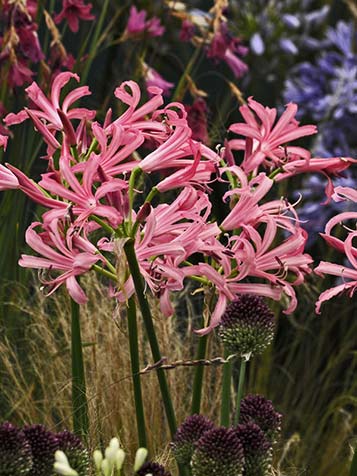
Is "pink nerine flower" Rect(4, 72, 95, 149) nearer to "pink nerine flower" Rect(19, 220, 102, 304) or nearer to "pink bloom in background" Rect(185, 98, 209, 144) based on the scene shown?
"pink nerine flower" Rect(19, 220, 102, 304)

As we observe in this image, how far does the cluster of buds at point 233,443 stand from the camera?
1148 millimetres

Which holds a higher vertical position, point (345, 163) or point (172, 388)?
point (345, 163)

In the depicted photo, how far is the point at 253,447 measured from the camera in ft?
3.98

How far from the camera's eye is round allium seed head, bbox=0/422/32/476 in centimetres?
112

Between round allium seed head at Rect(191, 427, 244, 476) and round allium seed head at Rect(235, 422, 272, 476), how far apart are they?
0.15ft

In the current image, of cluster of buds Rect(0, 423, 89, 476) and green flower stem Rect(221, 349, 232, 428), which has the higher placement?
cluster of buds Rect(0, 423, 89, 476)

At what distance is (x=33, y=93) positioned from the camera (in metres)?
1.39

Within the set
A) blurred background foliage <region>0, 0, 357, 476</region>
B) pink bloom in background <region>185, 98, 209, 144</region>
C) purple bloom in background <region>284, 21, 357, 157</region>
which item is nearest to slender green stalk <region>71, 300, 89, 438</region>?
blurred background foliage <region>0, 0, 357, 476</region>

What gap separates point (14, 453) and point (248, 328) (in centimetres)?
31

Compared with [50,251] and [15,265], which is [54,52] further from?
[50,251]

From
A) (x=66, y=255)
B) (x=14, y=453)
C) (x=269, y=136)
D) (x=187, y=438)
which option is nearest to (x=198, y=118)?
(x=269, y=136)

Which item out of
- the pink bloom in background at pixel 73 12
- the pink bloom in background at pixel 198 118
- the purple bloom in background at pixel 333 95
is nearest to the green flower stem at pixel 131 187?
the pink bloom in background at pixel 198 118

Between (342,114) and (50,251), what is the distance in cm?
273

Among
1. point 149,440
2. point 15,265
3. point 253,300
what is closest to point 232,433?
point 253,300
